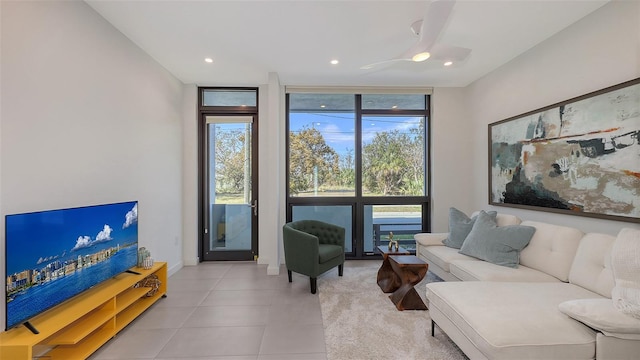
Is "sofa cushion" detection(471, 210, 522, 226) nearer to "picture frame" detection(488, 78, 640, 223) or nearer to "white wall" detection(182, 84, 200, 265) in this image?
"picture frame" detection(488, 78, 640, 223)

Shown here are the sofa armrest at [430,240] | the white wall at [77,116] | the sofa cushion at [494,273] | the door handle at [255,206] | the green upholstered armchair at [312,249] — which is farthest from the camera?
the door handle at [255,206]

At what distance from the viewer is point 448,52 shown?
2.38 m

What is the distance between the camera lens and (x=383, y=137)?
450cm

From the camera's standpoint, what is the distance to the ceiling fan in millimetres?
1788

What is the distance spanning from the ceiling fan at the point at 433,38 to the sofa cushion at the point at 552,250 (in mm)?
1881

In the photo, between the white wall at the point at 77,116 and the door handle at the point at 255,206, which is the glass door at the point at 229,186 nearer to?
the door handle at the point at 255,206

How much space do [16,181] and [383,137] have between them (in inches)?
166

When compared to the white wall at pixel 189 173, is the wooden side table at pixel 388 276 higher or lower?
lower

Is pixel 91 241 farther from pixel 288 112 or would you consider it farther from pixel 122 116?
pixel 288 112

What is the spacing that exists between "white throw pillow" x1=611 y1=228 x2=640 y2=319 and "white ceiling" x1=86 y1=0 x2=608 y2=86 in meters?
2.00

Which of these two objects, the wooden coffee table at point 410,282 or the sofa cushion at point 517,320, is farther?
the wooden coffee table at point 410,282

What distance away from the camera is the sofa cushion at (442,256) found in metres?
2.98

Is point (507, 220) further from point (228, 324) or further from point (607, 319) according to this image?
point (228, 324)

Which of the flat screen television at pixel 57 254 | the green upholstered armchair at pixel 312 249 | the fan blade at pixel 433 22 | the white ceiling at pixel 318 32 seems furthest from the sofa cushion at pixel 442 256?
the flat screen television at pixel 57 254
